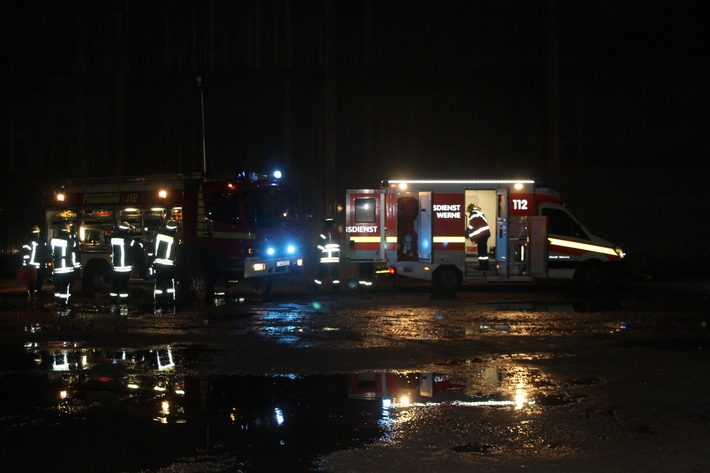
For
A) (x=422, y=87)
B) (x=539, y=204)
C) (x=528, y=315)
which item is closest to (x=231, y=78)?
(x=422, y=87)

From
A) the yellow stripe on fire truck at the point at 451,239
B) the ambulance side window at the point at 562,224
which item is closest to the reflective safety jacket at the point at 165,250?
the yellow stripe on fire truck at the point at 451,239

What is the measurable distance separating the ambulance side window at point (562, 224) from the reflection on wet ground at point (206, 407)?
27.8 ft

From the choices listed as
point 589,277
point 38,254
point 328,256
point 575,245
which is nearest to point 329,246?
point 328,256

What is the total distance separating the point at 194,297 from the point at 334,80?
11946 millimetres

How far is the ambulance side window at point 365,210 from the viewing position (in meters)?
17.2

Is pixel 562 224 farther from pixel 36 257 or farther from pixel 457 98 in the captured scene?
pixel 36 257

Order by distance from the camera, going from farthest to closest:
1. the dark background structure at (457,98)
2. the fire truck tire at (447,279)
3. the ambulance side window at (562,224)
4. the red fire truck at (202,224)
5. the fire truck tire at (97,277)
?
the dark background structure at (457,98)
the fire truck tire at (97,277)
the ambulance side window at (562,224)
the fire truck tire at (447,279)
the red fire truck at (202,224)

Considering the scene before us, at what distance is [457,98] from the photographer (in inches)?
1002

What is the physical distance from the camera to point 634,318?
12680 millimetres

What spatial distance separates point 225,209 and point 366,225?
3329 mm

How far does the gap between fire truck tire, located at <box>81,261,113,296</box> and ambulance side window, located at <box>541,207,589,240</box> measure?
10.5 meters

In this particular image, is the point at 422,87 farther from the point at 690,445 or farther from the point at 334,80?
the point at 690,445

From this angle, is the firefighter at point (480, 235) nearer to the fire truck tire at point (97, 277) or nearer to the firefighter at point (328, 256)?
the firefighter at point (328, 256)

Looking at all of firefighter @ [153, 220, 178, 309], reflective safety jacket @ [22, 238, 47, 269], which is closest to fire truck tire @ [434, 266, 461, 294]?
firefighter @ [153, 220, 178, 309]
